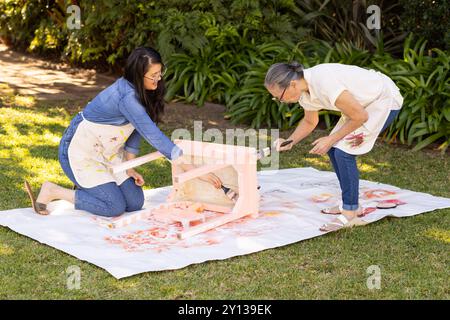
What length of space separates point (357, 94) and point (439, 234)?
38.7 inches

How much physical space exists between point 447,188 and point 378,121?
1359mm

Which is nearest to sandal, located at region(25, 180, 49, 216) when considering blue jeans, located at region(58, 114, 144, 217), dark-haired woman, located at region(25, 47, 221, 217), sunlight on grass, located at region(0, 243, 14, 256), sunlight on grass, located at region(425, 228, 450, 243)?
dark-haired woman, located at region(25, 47, 221, 217)

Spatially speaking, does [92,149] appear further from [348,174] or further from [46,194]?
[348,174]

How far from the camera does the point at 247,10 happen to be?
930cm

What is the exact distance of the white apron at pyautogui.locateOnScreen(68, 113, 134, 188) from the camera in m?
5.25

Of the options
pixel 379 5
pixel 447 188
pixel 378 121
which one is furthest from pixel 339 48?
pixel 378 121

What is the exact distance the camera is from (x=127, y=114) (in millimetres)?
5031

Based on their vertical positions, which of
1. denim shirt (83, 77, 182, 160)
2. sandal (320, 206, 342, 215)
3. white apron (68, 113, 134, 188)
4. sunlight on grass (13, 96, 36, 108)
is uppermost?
denim shirt (83, 77, 182, 160)

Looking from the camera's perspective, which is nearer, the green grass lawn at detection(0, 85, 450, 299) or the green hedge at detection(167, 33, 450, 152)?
the green grass lawn at detection(0, 85, 450, 299)

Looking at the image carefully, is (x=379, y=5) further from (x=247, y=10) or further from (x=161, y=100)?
(x=161, y=100)

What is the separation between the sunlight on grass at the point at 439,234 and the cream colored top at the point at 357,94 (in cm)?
62

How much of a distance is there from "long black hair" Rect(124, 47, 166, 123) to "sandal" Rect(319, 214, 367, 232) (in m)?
1.29

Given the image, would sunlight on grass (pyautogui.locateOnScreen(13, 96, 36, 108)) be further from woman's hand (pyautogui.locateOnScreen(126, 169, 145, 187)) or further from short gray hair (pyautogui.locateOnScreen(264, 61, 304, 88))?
short gray hair (pyautogui.locateOnScreen(264, 61, 304, 88))

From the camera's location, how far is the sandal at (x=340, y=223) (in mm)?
4969
